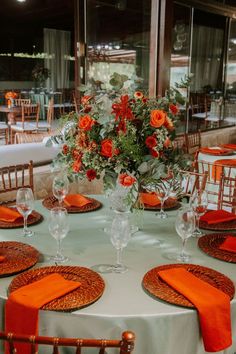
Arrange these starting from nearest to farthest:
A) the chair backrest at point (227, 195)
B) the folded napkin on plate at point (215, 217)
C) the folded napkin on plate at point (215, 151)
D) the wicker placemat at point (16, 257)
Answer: the wicker placemat at point (16, 257)
the folded napkin on plate at point (215, 217)
the chair backrest at point (227, 195)
the folded napkin on plate at point (215, 151)

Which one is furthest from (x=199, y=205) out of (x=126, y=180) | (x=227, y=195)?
(x=227, y=195)

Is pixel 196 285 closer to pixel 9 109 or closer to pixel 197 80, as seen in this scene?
pixel 9 109

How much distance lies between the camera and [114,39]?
21.9 ft

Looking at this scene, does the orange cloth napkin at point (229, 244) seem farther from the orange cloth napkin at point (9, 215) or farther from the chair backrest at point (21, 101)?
the chair backrest at point (21, 101)

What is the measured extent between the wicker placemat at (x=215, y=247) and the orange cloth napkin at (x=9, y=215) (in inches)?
34.6

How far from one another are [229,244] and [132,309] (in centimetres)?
A: 64

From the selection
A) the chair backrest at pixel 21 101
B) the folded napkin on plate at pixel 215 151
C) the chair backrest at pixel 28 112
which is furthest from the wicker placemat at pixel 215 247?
the chair backrest at pixel 21 101

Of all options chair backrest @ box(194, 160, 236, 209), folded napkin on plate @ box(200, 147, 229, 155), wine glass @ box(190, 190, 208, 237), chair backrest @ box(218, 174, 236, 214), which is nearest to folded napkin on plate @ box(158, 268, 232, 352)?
wine glass @ box(190, 190, 208, 237)

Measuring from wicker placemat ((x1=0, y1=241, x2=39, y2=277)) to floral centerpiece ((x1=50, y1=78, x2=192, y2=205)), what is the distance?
1.27 feet

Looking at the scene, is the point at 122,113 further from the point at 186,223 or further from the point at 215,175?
the point at 215,175

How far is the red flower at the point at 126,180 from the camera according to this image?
1591 millimetres

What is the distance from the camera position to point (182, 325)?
4.11ft

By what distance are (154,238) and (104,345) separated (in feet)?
3.18

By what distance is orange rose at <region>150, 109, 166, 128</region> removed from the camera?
1601 mm
